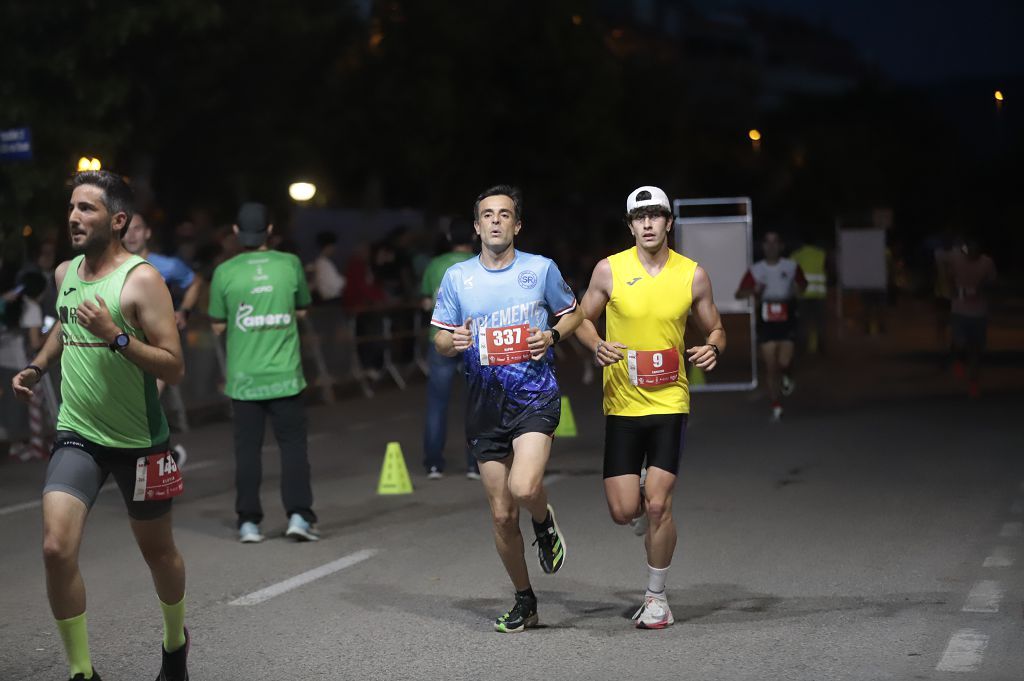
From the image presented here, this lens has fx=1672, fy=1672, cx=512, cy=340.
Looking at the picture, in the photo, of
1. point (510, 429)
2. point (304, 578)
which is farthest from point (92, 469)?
point (304, 578)

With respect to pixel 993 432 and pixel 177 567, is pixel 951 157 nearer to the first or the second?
pixel 993 432

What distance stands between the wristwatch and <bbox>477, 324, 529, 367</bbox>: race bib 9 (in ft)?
6.80

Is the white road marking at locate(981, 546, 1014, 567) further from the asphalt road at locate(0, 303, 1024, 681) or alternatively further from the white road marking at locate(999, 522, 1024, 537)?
the white road marking at locate(999, 522, 1024, 537)

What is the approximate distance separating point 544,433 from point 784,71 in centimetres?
17384

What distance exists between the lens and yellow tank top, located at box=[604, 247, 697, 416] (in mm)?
7727

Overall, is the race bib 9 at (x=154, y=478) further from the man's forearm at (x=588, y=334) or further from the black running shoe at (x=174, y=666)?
the man's forearm at (x=588, y=334)

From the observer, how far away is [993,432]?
1609 centimetres

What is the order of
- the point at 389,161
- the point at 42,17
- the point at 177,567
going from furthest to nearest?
the point at 389,161, the point at 42,17, the point at 177,567

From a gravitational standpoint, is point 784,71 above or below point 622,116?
above

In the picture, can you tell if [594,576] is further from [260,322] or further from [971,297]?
[971,297]

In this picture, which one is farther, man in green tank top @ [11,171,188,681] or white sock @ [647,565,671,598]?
white sock @ [647,565,671,598]

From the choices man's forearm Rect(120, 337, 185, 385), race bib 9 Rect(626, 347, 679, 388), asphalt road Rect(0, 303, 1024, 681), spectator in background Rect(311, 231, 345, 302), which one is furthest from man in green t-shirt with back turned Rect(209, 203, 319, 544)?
spectator in background Rect(311, 231, 345, 302)

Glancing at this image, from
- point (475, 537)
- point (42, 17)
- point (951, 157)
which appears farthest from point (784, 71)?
point (475, 537)

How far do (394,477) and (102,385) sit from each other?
648 cm
